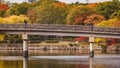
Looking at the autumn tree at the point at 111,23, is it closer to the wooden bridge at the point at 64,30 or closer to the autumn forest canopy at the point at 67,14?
the autumn forest canopy at the point at 67,14

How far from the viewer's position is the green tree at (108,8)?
144000mm

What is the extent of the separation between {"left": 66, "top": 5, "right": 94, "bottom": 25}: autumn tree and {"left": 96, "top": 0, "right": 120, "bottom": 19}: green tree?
23.3ft

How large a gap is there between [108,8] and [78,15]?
37.3 ft

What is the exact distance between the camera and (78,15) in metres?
136

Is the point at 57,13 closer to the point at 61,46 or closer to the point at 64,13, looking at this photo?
the point at 64,13

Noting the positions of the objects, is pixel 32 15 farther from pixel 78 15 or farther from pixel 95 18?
pixel 95 18

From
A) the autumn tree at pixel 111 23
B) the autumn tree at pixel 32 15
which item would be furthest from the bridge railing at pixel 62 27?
the autumn tree at pixel 32 15

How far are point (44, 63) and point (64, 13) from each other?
63778mm

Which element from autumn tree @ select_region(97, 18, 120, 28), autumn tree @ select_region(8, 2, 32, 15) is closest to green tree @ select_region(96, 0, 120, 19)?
autumn tree @ select_region(97, 18, 120, 28)

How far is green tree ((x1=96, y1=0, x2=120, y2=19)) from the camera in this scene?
144 meters

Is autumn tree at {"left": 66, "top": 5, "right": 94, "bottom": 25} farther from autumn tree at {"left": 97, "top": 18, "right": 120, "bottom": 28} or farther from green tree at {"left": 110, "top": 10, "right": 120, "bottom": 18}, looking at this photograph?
autumn tree at {"left": 97, "top": 18, "right": 120, "bottom": 28}

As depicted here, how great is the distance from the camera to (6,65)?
79.4 meters

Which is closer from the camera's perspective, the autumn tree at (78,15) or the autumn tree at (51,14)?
the autumn tree at (78,15)

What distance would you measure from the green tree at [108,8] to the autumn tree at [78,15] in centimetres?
711
